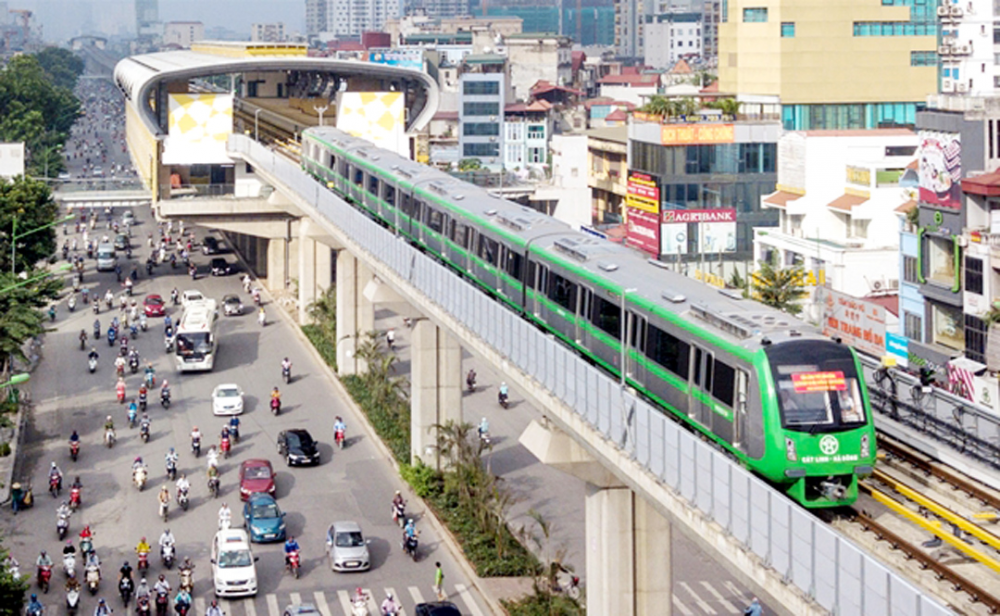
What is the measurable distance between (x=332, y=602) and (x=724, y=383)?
1738 centimetres

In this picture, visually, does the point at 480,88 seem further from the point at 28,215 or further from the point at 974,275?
the point at 974,275

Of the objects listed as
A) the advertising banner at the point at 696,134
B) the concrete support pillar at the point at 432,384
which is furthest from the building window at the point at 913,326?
the advertising banner at the point at 696,134

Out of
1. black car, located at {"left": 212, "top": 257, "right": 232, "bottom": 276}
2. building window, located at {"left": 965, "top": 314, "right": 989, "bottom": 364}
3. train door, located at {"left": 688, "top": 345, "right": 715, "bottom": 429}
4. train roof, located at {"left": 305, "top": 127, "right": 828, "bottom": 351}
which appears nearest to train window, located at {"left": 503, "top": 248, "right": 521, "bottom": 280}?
train roof, located at {"left": 305, "top": 127, "right": 828, "bottom": 351}

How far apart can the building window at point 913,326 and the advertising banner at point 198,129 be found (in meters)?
40.5

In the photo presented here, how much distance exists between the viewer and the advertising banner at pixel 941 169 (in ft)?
168

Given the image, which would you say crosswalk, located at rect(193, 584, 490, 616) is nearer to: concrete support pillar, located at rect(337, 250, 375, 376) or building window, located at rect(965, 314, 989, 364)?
building window, located at rect(965, 314, 989, 364)

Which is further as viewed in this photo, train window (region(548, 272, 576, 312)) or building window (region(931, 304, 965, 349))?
building window (region(931, 304, 965, 349))

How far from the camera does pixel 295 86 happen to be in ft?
314

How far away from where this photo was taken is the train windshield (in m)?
23.1

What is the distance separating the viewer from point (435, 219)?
156ft

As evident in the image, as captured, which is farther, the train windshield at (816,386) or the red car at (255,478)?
the red car at (255,478)

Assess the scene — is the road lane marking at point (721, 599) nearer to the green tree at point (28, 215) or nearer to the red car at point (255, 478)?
the red car at point (255, 478)

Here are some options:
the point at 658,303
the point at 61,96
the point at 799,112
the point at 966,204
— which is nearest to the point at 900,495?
the point at 658,303

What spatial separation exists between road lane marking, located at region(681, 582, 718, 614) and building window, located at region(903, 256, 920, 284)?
61.6 ft
